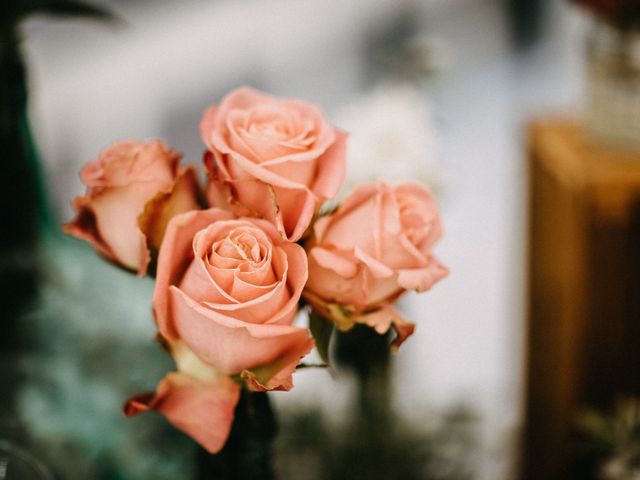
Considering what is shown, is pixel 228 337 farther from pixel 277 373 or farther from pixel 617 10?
pixel 617 10

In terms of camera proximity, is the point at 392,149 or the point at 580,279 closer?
the point at 392,149

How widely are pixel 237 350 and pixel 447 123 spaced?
140 cm

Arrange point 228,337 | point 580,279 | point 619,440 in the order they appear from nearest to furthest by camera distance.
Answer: point 228,337 < point 619,440 < point 580,279

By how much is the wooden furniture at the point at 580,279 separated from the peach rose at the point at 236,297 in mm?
932

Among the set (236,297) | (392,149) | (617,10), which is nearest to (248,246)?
(236,297)

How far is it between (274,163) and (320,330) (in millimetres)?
108

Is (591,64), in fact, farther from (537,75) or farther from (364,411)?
(364,411)

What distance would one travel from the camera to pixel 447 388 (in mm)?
1852

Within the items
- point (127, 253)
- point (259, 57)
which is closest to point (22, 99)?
point (127, 253)

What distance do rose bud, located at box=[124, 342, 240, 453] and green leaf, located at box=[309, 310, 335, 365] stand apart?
0.18 feet

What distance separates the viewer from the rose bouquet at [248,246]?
387 millimetres

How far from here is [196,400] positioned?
415mm

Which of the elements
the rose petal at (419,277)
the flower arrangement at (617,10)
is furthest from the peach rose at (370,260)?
the flower arrangement at (617,10)

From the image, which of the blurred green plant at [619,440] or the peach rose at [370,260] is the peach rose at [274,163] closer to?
the peach rose at [370,260]
